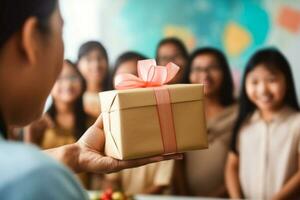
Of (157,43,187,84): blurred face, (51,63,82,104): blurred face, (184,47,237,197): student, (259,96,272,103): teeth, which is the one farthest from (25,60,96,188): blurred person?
(259,96,272,103): teeth

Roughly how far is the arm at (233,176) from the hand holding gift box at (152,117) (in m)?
1.20

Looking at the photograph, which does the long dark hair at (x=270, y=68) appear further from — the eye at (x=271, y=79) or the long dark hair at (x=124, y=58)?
the long dark hair at (x=124, y=58)

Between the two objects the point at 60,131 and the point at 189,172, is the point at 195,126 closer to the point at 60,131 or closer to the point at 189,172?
the point at 189,172

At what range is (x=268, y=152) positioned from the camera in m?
1.83

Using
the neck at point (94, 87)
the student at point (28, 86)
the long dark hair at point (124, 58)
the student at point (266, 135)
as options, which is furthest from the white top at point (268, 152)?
the student at point (28, 86)

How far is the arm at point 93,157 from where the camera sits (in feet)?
2.23

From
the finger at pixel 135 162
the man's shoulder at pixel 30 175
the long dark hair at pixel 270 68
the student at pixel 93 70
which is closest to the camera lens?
the man's shoulder at pixel 30 175

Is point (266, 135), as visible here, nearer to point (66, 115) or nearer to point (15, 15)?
point (66, 115)

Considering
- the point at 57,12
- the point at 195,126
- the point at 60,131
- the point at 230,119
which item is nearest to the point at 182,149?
the point at 195,126

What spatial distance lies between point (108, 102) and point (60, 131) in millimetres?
1432

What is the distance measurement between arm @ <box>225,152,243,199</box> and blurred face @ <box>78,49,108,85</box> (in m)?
0.67

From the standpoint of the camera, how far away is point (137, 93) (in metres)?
0.69

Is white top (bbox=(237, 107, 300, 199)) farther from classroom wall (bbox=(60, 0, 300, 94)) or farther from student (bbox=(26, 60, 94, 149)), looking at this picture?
student (bbox=(26, 60, 94, 149))

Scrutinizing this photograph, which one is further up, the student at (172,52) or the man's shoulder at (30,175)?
the student at (172,52)
